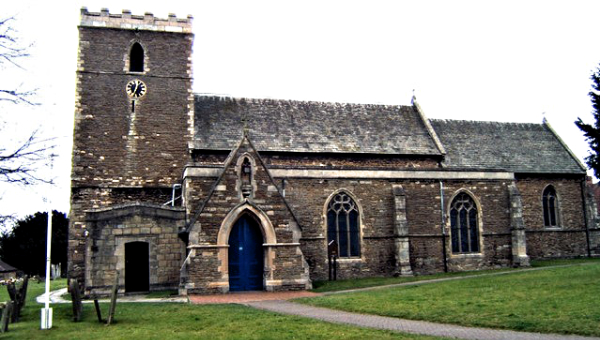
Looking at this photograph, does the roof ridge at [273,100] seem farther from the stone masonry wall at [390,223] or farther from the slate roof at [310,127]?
the stone masonry wall at [390,223]

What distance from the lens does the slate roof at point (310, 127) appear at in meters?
30.6

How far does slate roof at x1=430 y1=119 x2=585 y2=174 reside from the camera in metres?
34.8

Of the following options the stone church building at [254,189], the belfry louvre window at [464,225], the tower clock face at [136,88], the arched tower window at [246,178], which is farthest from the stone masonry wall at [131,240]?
the belfry louvre window at [464,225]

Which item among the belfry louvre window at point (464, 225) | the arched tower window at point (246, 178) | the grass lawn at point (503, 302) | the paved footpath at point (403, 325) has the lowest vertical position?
the paved footpath at point (403, 325)

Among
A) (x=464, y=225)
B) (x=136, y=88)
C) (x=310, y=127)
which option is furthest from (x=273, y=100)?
(x=464, y=225)

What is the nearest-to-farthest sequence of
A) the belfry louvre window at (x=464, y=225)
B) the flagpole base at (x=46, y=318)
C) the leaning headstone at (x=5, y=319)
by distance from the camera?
1. the leaning headstone at (x=5, y=319)
2. the flagpole base at (x=46, y=318)
3. the belfry louvre window at (x=464, y=225)

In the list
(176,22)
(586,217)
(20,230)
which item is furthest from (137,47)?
(20,230)

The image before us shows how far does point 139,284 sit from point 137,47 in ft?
44.8

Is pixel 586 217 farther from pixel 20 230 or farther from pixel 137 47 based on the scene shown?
pixel 20 230

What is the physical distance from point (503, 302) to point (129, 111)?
71.4ft

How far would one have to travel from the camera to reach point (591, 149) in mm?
21672

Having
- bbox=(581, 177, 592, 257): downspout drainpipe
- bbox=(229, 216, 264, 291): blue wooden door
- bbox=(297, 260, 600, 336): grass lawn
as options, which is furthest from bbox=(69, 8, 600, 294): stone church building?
bbox=(297, 260, 600, 336): grass lawn

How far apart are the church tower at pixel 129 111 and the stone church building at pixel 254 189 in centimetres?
6

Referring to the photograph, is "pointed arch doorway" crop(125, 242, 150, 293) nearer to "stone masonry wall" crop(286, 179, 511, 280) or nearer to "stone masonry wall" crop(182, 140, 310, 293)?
"stone masonry wall" crop(182, 140, 310, 293)
